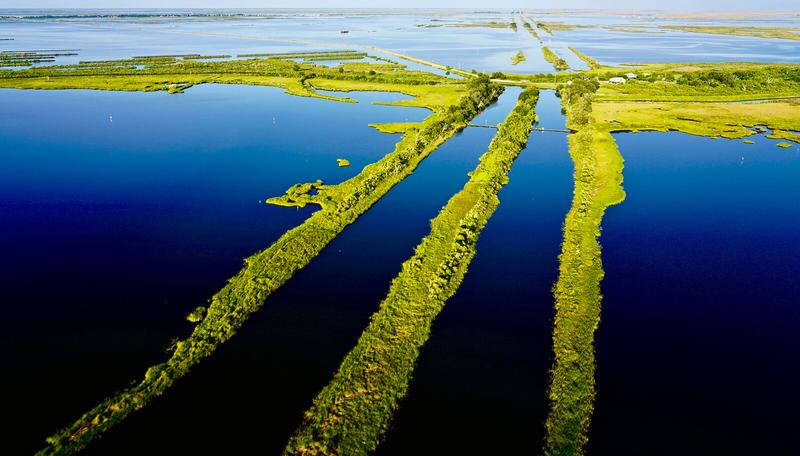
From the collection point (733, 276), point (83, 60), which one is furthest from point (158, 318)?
point (83, 60)

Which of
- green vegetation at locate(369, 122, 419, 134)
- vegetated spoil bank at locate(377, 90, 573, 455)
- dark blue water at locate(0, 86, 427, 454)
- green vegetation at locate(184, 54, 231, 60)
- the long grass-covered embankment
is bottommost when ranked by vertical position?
vegetated spoil bank at locate(377, 90, 573, 455)

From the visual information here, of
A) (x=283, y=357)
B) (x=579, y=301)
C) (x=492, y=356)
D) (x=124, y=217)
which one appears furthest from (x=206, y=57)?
(x=492, y=356)

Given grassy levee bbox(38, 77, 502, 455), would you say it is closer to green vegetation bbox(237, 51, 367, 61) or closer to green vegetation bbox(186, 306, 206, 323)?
green vegetation bbox(186, 306, 206, 323)

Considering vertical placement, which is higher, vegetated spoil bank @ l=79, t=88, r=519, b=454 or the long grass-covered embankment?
the long grass-covered embankment

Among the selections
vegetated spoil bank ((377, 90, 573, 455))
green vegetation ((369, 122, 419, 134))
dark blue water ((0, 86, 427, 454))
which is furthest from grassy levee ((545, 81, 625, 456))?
green vegetation ((369, 122, 419, 134))

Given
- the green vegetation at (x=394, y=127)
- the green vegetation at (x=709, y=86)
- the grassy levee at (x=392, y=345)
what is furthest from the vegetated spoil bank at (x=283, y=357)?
the green vegetation at (x=709, y=86)
